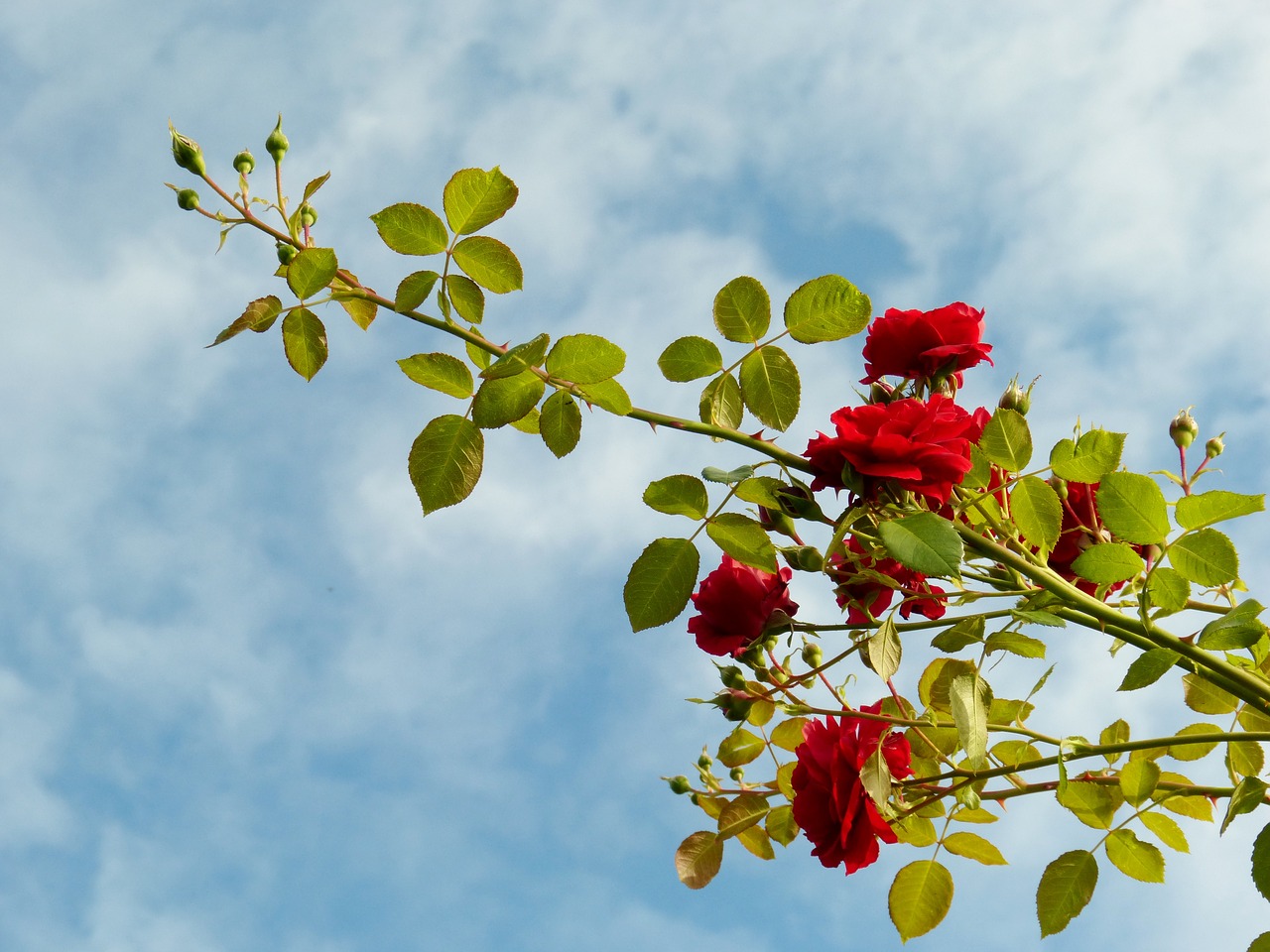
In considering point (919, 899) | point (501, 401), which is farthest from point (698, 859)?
point (501, 401)

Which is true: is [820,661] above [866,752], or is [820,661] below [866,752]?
above

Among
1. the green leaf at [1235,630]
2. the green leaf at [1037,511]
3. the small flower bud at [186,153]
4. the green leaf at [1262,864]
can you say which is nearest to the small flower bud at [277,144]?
the small flower bud at [186,153]

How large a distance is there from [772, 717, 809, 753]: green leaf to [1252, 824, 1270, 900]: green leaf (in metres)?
0.74

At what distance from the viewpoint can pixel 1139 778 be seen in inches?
63.4

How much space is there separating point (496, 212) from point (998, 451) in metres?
0.76

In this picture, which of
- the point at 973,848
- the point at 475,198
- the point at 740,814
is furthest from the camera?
the point at 740,814

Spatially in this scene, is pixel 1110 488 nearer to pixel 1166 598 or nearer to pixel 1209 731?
pixel 1166 598

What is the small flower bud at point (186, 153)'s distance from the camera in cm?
152

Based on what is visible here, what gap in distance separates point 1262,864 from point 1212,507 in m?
0.48

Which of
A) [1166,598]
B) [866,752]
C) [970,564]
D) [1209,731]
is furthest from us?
[1209,731]

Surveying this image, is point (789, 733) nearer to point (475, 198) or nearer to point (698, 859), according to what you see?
point (698, 859)

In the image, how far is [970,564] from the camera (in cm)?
158

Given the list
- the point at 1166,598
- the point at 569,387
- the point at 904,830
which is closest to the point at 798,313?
the point at 569,387

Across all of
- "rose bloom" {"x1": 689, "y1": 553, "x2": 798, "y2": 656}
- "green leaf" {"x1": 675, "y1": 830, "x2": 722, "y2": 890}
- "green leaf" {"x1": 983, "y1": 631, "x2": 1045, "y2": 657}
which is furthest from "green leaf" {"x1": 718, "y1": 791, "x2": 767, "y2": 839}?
"green leaf" {"x1": 983, "y1": 631, "x2": 1045, "y2": 657}
